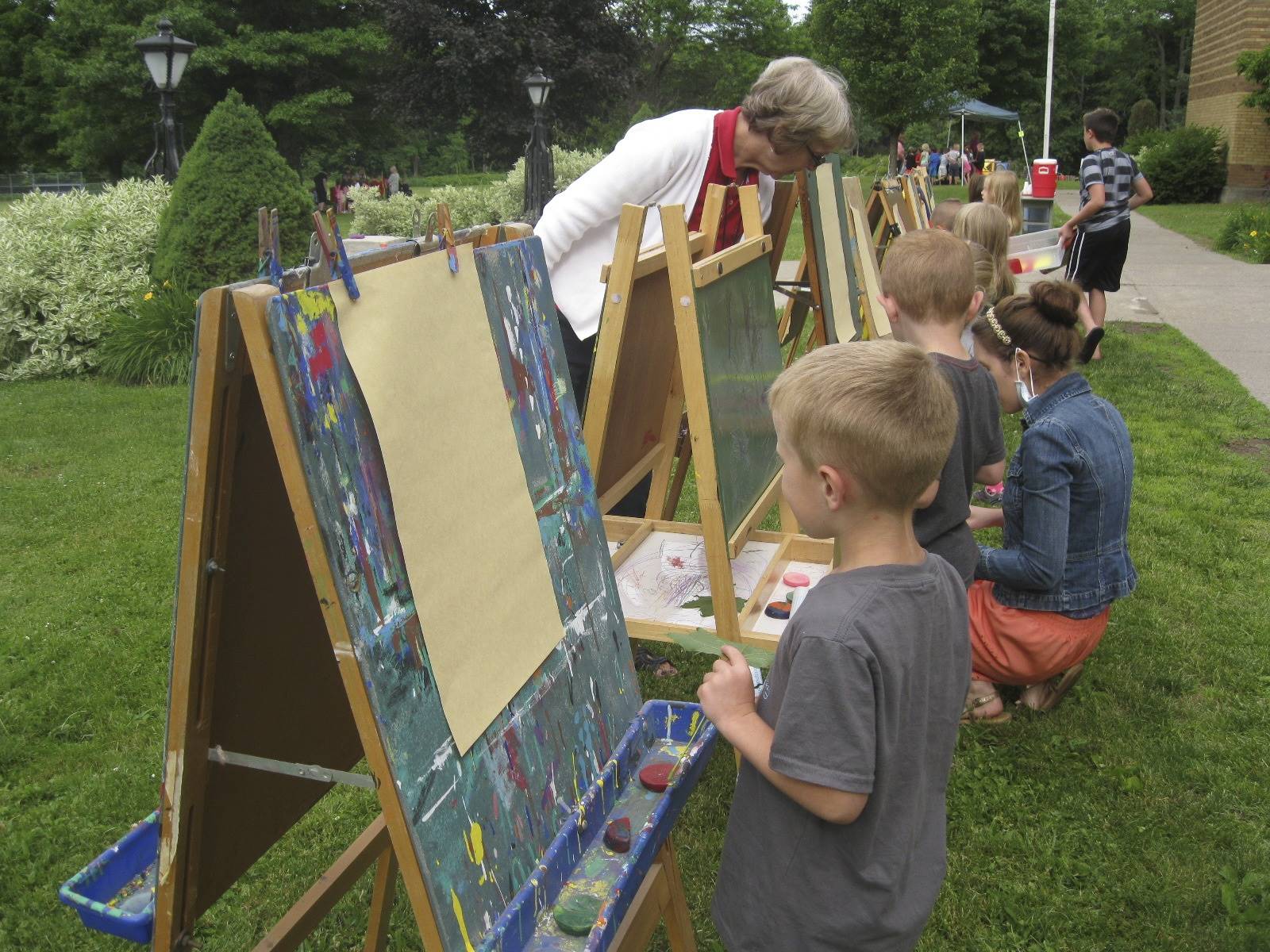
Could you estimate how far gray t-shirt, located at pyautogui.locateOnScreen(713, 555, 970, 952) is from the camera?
140 cm

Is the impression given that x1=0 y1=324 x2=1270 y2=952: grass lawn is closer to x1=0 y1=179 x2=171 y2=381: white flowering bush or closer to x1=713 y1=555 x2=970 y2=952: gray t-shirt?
x1=713 y1=555 x2=970 y2=952: gray t-shirt

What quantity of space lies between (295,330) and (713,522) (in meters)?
1.45

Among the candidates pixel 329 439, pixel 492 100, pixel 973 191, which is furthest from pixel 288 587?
pixel 492 100

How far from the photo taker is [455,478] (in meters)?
1.59

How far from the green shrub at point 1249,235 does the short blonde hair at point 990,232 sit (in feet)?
36.0

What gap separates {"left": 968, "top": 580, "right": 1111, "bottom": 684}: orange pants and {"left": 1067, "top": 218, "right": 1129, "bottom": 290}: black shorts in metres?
5.61

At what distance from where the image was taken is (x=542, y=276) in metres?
2.10

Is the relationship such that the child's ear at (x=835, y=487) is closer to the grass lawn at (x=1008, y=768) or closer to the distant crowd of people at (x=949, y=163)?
the grass lawn at (x=1008, y=768)

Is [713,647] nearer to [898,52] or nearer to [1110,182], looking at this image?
[1110,182]

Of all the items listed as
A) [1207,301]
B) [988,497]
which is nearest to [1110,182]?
[988,497]

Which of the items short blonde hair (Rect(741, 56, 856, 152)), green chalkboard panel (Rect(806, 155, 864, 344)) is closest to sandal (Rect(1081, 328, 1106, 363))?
green chalkboard panel (Rect(806, 155, 864, 344))

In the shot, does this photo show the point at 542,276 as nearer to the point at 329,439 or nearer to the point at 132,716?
the point at 329,439

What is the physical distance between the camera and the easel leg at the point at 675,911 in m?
1.93

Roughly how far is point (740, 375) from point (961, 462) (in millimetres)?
663
